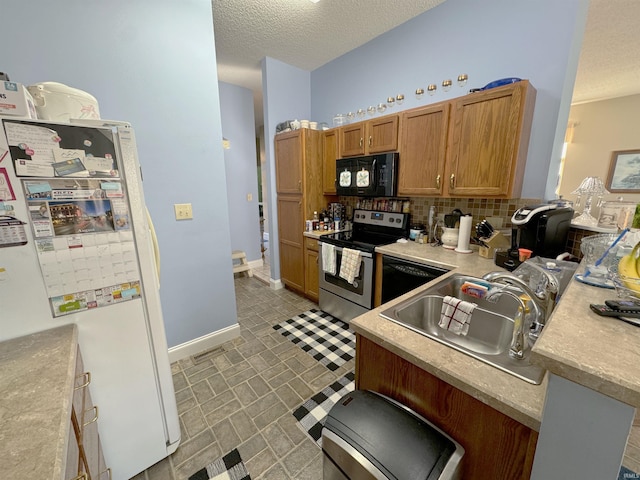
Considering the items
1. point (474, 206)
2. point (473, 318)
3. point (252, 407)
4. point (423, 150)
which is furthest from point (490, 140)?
point (252, 407)

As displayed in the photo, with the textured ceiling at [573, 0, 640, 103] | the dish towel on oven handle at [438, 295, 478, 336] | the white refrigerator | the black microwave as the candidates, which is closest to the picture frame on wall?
the textured ceiling at [573, 0, 640, 103]

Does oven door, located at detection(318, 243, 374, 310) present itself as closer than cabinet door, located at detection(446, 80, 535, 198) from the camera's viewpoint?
No

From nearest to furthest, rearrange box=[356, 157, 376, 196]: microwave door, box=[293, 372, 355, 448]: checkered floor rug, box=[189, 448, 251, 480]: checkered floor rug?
1. box=[189, 448, 251, 480]: checkered floor rug
2. box=[293, 372, 355, 448]: checkered floor rug
3. box=[356, 157, 376, 196]: microwave door

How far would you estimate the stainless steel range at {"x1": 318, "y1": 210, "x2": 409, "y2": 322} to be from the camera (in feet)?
7.69

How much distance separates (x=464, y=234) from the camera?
6.66 feet

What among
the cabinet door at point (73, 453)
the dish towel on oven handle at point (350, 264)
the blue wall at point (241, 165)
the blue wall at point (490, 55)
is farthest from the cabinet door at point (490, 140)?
the blue wall at point (241, 165)

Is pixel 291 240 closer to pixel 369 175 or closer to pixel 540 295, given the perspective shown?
pixel 369 175

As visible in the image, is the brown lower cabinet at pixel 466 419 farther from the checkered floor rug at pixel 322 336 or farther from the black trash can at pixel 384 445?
the checkered floor rug at pixel 322 336

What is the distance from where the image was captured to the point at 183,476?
128 cm

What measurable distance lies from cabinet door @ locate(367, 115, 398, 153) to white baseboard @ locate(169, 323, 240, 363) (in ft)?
7.31

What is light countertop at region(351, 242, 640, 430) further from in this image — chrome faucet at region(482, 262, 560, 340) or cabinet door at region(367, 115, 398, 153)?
cabinet door at region(367, 115, 398, 153)

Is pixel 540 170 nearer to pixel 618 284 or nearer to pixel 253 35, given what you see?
pixel 618 284

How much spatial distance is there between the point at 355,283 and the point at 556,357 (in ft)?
6.42

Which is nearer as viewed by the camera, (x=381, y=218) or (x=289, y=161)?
(x=381, y=218)
